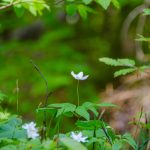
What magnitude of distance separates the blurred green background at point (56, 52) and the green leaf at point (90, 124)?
2.12 metres

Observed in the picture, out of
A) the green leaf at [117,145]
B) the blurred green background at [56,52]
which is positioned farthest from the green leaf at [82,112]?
the blurred green background at [56,52]

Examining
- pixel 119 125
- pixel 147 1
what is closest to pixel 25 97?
pixel 147 1

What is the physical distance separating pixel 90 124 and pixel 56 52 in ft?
10.6

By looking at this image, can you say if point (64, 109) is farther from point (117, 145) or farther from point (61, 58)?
point (61, 58)

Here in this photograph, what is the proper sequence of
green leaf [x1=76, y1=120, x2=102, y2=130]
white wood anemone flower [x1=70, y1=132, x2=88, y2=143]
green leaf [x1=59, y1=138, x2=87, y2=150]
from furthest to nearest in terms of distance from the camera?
green leaf [x1=76, y1=120, x2=102, y2=130] < white wood anemone flower [x1=70, y1=132, x2=88, y2=143] < green leaf [x1=59, y1=138, x2=87, y2=150]

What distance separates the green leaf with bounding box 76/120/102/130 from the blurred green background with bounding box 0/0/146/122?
6.94ft

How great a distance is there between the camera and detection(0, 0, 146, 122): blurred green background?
13.8ft

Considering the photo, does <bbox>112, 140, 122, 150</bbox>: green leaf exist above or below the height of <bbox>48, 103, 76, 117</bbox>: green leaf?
below

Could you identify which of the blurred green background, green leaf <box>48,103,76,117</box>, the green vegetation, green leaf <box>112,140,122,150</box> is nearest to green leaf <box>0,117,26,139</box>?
the green vegetation

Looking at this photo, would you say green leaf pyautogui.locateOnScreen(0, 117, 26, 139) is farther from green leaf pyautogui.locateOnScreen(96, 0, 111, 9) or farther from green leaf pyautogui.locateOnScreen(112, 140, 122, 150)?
green leaf pyautogui.locateOnScreen(96, 0, 111, 9)

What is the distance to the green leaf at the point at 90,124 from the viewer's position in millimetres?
1303

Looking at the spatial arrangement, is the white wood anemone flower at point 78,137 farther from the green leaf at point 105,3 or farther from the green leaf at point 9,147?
the green leaf at point 105,3

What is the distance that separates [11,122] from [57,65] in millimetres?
2905

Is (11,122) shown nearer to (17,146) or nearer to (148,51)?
(17,146)
